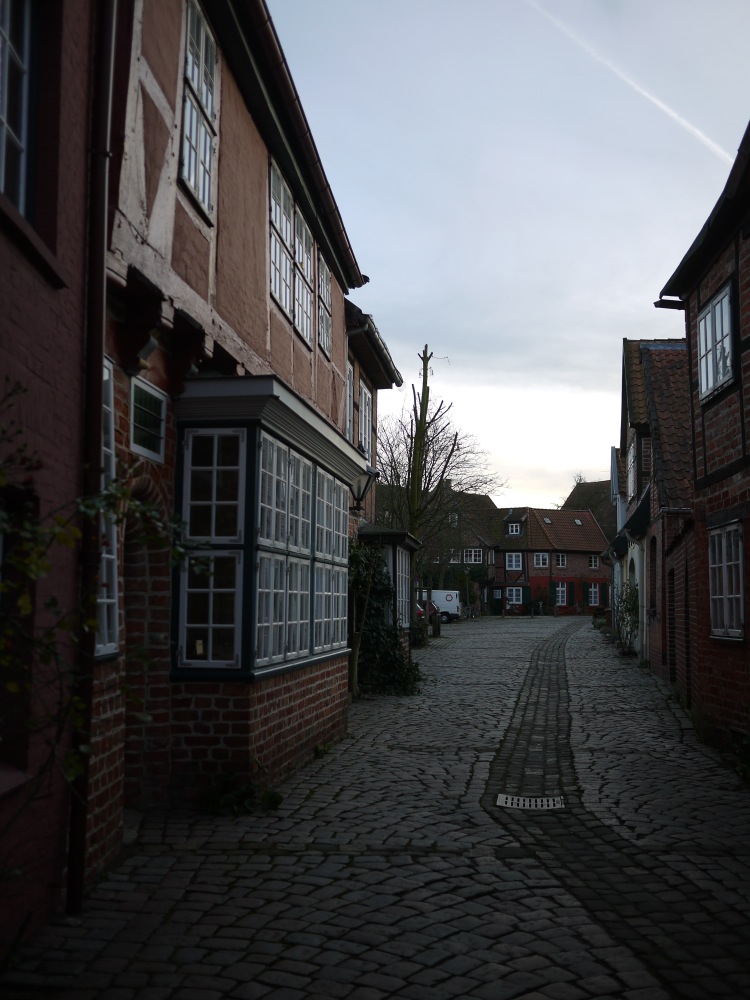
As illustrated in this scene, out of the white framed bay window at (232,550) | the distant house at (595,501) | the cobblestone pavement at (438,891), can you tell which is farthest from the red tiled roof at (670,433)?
the distant house at (595,501)

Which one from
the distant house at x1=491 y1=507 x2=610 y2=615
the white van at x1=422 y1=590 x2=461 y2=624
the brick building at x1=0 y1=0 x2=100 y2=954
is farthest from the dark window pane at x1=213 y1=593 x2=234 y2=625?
the distant house at x1=491 y1=507 x2=610 y2=615

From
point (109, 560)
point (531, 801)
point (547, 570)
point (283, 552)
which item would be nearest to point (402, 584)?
point (283, 552)

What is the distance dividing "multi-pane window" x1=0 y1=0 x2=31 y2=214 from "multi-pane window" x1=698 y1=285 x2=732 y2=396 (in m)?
7.72

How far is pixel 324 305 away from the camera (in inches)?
501

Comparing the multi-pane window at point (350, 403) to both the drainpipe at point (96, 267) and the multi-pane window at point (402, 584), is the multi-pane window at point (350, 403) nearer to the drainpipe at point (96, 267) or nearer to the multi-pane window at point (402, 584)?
the multi-pane window at point (402, 584)

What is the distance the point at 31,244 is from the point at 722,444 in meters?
8.24

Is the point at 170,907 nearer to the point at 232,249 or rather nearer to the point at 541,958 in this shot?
the point at 541,958

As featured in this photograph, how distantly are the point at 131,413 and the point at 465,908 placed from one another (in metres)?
3.65

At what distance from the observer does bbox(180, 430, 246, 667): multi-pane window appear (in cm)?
754

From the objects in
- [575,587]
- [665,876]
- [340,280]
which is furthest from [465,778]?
[575,587]

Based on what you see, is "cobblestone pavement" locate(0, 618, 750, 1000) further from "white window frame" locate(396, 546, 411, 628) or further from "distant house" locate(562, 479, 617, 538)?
"distant house" locate(562, 479, 617, 538)

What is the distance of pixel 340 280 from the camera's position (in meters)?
13.9

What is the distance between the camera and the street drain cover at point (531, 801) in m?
7.91

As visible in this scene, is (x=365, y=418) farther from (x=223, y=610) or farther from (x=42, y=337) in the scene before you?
(x=42, y=337)
